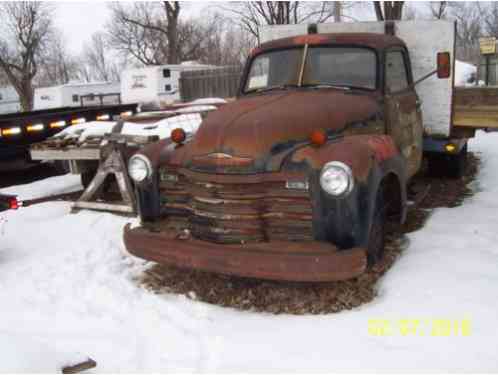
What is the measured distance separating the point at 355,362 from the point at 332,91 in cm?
263

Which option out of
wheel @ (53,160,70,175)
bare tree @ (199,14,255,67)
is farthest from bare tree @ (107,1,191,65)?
wheel @ (53,160,70,175)

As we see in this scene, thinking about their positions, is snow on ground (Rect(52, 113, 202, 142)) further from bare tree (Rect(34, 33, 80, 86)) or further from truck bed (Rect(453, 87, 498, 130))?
bare tree (Rect(34, 33, 80, 86))

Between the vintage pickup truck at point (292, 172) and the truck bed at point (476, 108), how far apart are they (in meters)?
1.30

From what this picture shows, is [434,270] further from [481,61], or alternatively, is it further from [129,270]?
[481,61]

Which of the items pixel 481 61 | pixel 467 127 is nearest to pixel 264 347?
pixel 467 127

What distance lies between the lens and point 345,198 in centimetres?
366

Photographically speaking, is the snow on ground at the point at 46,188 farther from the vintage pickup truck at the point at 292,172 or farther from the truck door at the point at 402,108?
the truck door at the point at 402,108

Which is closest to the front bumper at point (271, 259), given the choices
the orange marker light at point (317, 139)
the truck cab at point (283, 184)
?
the truck cab at point (283, 184)

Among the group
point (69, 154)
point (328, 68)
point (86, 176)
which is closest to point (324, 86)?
point (328, 68)

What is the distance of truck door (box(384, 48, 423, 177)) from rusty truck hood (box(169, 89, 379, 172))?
0.44 meters

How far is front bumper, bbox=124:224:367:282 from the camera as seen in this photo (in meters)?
3.54

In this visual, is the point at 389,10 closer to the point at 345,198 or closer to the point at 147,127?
the point at 147,127

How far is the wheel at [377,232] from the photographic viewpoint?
13.2ft

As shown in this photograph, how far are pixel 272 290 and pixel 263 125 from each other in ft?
4.32
